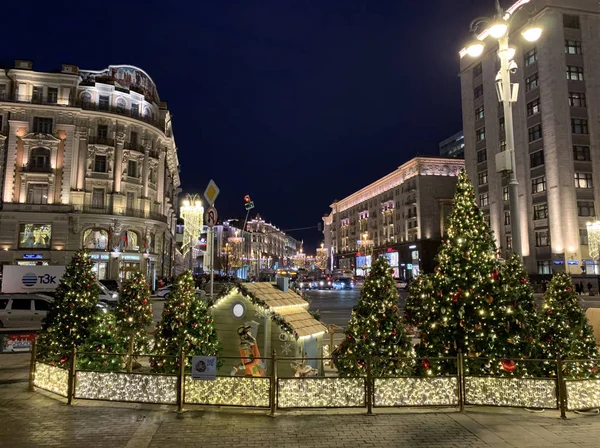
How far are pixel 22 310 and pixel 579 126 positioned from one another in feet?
179

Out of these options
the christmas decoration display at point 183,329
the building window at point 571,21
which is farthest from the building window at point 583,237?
the christmas decoration display at point 183,329

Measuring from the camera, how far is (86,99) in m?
45.7

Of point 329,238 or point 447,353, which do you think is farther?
point 329,238

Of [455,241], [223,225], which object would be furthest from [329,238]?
[455,241]

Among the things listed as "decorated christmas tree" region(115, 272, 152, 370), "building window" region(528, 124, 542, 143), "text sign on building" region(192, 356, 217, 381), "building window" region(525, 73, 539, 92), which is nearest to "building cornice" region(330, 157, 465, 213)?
"building window" region(528, 124, 542, 143)

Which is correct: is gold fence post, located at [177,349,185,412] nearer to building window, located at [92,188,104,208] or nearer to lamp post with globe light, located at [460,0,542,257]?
lamp post with globe light, located at [460,0,542,257]

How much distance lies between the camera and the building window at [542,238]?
48844 millimetres

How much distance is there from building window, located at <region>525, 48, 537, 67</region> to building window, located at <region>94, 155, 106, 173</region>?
49.6 metres

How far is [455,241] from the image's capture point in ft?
29.1

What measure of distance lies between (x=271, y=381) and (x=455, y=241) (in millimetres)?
4513

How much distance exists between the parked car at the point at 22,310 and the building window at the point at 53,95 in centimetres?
3218

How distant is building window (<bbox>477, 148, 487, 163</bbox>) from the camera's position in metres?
61.0

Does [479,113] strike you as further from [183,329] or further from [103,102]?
[183,329]

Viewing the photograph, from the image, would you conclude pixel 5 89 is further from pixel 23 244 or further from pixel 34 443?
pixel 34 443
